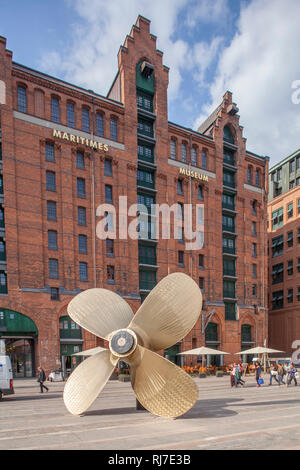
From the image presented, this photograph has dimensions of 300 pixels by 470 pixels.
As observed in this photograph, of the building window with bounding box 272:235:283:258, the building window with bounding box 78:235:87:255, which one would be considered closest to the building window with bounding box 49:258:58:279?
the building window with bounding box 78:235:87:255

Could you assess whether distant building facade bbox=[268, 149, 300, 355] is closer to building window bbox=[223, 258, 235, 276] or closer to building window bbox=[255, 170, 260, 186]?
building window bbox=[255, 170, 260, 186]

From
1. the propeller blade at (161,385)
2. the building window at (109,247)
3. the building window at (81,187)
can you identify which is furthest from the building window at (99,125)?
the propeller blade at (161,385)

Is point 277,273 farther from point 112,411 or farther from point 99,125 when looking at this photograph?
point 112,411

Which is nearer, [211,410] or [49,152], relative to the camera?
[211,410]

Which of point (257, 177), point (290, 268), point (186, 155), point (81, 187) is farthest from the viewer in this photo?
point (290, 268)

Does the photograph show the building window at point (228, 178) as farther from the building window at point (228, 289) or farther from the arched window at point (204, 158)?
the building window at point (228, 289)

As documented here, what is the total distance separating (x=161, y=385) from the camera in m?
11.3

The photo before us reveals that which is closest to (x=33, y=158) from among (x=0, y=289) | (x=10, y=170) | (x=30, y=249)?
(x=10, y=170)

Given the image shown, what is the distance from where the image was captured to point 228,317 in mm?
46406

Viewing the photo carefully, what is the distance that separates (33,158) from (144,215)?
1347 centimetres

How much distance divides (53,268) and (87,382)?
2445 centimetres

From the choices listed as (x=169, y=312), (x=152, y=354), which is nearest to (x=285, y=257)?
(x=169, y=312)
